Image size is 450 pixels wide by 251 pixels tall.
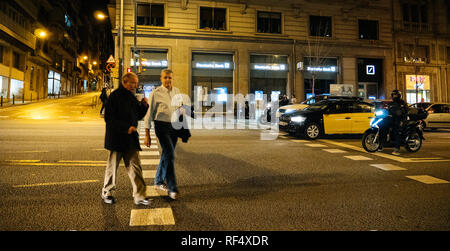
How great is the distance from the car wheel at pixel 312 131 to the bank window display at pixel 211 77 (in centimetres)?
1595

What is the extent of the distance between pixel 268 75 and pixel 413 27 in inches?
714

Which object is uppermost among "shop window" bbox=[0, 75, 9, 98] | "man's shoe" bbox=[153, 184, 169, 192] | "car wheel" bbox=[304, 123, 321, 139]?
"shop window" bbox=[0, 75, 9, 98]

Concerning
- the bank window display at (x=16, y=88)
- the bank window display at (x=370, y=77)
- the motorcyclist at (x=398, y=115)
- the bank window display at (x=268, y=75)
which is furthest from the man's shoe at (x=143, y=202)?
the bank window display at (x=16, y=88)

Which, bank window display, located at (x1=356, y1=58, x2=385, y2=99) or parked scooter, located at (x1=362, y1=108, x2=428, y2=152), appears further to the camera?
bank window display, located at (x1=356, y1=58, x2=385, y2=99)

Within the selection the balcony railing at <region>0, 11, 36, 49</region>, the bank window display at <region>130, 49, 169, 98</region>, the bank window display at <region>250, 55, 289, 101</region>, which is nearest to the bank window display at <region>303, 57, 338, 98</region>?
the bank window display at <region>250, 55, 289, 101</region>

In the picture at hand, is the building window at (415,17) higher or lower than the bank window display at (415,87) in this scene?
higher

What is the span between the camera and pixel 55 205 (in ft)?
12.6

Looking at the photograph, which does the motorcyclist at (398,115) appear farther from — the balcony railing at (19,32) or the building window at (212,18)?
the balcony railing at (19,32)

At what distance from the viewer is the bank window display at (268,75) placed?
27859 mm

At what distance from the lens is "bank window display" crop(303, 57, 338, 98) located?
94.0 ft

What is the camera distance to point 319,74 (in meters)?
29.0

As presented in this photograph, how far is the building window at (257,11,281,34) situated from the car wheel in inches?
726

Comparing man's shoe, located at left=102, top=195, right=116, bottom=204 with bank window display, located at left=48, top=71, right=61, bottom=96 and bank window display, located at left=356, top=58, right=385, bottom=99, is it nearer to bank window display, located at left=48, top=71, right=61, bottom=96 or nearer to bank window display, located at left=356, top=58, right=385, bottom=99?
bank window display, located at left=356, top=58, right=385, bottom=99

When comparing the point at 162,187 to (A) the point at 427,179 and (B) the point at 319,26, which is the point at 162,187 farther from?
(B) the point at 319,26
